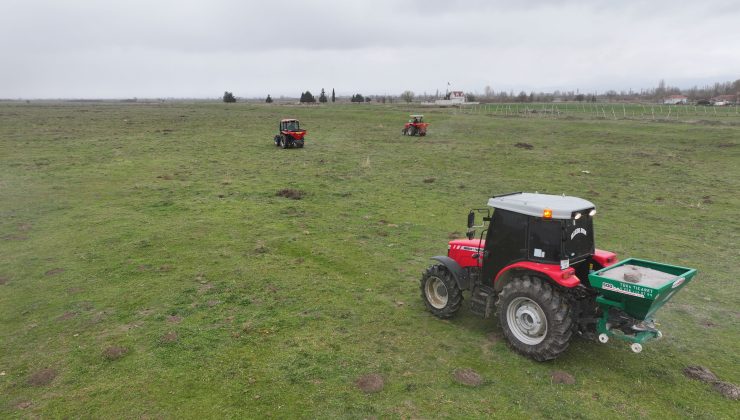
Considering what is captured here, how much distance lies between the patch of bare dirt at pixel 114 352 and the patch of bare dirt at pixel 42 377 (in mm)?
784

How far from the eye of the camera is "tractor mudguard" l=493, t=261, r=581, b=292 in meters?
7.18

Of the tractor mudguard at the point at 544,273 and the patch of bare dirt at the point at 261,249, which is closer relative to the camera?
the tractor mudguard at the point at 544,273

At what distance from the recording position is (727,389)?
6.82 meters

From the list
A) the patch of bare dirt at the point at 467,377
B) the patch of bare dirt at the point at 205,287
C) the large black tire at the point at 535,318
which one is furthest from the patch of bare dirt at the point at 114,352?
the large black tire at the point at 535,318

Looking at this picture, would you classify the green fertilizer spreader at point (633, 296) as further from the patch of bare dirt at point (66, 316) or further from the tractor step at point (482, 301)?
the patch of bare dirt at point (66, 316)

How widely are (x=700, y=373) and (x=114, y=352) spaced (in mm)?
10327

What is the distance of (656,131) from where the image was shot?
40.0 meters

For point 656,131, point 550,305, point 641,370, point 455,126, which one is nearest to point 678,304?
point 641,370

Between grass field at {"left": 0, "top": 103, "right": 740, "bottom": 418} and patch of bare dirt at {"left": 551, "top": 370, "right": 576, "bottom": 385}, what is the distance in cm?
10

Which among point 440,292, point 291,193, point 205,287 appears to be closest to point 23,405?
point 205,287

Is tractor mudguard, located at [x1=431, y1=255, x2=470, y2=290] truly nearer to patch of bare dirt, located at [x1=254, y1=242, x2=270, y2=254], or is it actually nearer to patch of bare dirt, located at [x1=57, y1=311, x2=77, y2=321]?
patch of bare dirt, located at [x1=254, y1=242, x2=270, y2=254]

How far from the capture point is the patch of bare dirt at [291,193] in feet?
64.4

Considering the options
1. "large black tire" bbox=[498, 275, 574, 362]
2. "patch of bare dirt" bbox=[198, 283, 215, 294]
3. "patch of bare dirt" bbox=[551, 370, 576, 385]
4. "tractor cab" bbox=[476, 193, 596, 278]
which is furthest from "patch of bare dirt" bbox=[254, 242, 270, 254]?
"patch of bare dirt" bbox=[551, 370, 576, 385]

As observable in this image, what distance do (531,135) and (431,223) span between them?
28906mm
